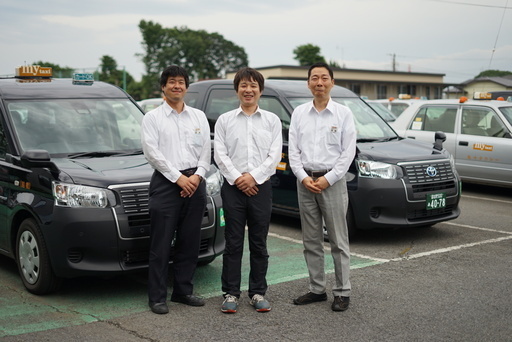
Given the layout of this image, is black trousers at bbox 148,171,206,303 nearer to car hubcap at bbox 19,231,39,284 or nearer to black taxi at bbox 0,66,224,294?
black taxi at bbox 0,66,224,294

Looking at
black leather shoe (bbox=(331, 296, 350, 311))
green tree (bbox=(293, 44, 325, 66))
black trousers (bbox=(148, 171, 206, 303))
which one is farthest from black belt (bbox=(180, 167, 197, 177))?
green tree (bbox=(293, 44, 325, 66))

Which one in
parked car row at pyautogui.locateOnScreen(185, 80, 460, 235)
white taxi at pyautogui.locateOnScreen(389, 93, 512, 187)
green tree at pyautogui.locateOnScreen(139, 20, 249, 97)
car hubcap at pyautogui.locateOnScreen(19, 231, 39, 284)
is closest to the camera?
car hubcap at pyautogui.locateOnScreen(19, 231, 39, 284)

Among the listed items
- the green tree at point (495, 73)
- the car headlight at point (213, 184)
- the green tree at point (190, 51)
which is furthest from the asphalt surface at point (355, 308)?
the green tree at point (190, 51)

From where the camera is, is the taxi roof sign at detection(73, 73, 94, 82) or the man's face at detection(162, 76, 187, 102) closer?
the man's face at detection(162, 76, 187, 102)

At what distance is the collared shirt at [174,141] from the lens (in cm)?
496

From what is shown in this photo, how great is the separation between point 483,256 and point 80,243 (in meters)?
4.25

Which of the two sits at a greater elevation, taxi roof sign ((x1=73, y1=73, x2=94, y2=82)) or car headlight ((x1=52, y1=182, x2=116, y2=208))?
taxi roof sign ((x1=73, y1=73, x2=94, y2=82))

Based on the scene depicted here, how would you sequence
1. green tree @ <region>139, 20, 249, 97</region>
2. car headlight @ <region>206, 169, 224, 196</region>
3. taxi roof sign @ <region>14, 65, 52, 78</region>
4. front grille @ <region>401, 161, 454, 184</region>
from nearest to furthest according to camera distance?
car headlight @ <region>206, 169, 224, 196</region>, taxi roof sign @ <region>14, 65, 52, 78</region>, front grille @ <region>401, 161, 454, 184</region>, green tree @ <region>139, 20, 249, 97</region>

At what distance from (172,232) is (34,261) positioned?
1.28 meters

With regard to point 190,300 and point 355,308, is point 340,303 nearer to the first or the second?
point 355,308

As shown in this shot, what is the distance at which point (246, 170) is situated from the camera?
502 cm

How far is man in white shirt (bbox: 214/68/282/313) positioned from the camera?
5023 millimetres

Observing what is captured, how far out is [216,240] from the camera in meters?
5.71

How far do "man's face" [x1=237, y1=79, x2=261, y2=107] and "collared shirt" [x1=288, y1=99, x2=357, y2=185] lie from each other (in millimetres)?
469
